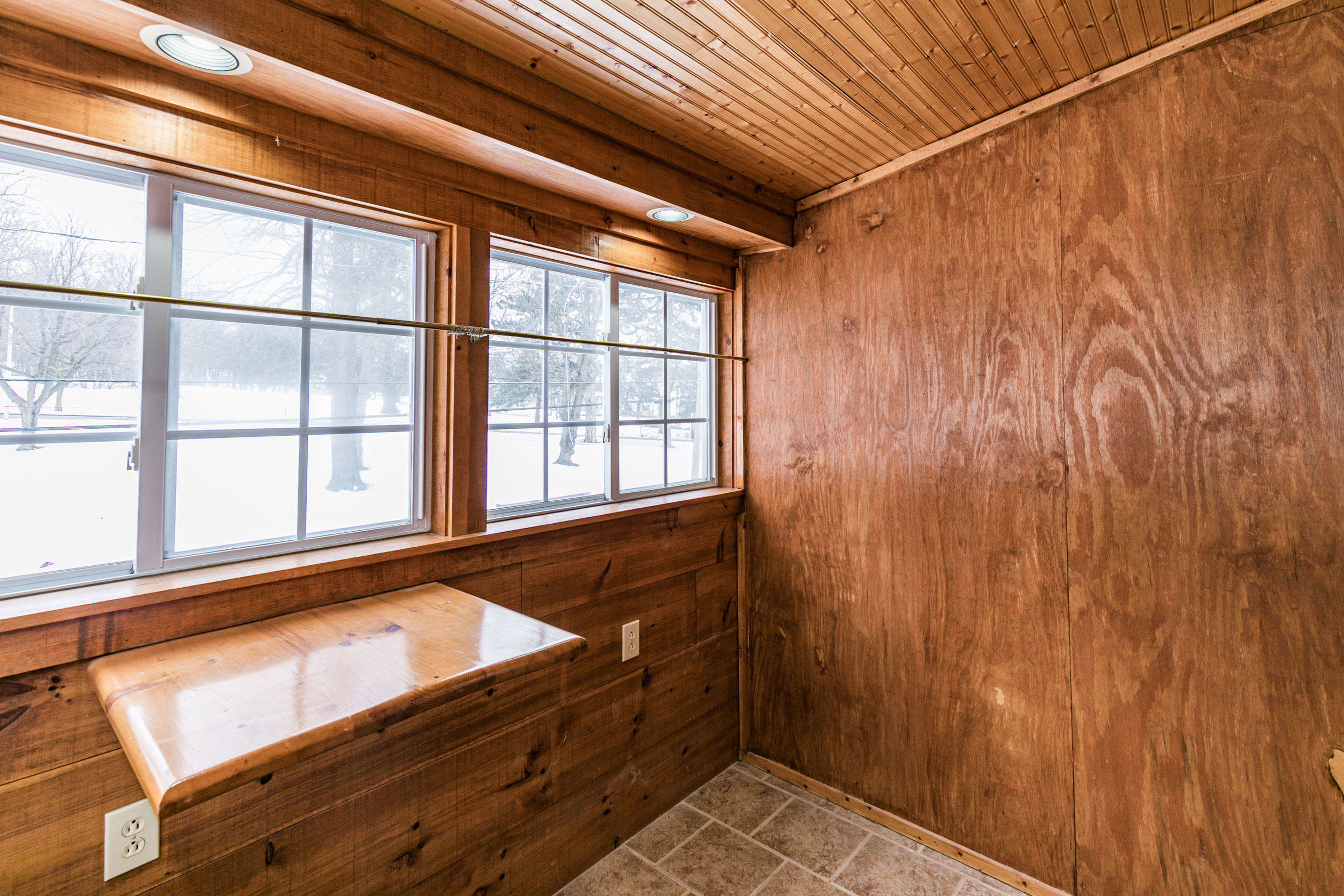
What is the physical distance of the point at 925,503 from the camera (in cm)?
198

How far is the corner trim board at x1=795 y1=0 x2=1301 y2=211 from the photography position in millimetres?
1435

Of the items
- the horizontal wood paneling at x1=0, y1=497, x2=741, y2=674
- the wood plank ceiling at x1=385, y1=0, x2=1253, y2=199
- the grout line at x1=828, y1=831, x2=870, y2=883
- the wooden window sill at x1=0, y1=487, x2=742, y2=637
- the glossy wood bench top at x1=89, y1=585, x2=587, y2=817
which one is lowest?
the grout line at x1=828, y1=831, x2=870, y2=883

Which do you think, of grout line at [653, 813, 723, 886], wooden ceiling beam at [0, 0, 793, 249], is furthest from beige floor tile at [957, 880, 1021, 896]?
wooden ceiling beam at [0, 0, 793, 249]

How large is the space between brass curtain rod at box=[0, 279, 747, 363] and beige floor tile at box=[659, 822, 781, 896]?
65.3 inches

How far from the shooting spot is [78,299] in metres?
1.14

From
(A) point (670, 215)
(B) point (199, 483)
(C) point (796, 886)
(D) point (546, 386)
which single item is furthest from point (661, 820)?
(A) point (670, 215)

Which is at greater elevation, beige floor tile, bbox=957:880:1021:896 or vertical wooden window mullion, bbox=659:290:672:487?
vertical wooden window mullion, bbox=659:290:672:487

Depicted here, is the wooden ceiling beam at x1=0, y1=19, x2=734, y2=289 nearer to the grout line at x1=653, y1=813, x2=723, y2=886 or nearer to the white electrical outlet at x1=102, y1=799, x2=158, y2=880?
the white electrical outlet at x1=102, y1=799, x2=158, y2=880

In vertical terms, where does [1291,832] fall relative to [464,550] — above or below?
below

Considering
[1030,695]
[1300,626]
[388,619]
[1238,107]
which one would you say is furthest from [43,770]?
[1238,107]

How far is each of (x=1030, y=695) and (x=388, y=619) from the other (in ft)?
5.88

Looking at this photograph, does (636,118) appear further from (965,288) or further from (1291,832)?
(1291,832)

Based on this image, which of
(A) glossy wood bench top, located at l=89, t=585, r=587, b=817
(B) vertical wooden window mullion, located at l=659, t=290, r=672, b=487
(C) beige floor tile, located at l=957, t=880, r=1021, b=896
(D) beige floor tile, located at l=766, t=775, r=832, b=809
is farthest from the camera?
(B) vertical wooden window mullion, located at l=659, t=290, r=672, b=487

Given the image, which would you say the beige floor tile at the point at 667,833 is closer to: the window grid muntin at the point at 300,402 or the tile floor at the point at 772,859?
the tile floor at the point at 772,859
